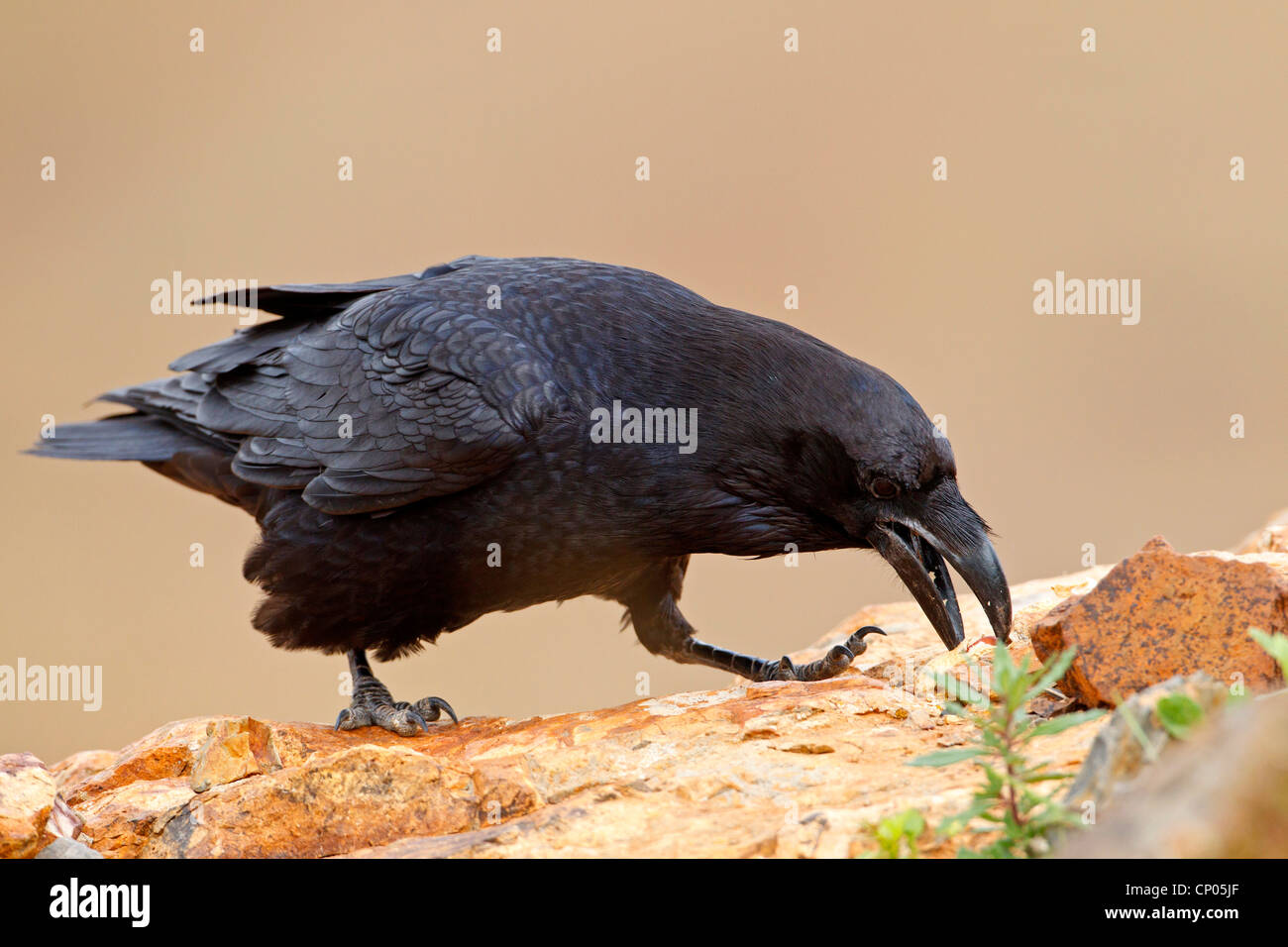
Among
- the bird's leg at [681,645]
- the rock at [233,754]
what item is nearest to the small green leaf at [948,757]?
the rock at [233,754]

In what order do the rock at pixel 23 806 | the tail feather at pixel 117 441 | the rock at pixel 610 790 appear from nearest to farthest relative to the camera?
the rock at pixel 610 790, the rock at pixel 23 806, the tail feather at pixel 117 441

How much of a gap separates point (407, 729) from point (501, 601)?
62cm

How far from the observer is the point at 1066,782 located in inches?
93.9

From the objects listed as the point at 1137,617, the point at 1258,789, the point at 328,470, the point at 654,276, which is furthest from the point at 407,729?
the point at 1258,789

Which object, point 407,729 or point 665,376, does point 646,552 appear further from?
point 407,729

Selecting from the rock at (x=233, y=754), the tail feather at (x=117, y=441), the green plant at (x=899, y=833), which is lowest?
the rock at (x=233, y=754)

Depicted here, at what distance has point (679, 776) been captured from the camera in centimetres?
310

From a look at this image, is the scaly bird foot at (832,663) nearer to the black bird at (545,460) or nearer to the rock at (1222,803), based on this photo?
the black bird at (545,460)

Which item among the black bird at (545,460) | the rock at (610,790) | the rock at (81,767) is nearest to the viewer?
the rock at (610,790)

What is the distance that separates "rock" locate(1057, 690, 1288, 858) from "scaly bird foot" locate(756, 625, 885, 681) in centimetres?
293

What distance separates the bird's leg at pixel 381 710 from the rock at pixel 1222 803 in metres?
3.30

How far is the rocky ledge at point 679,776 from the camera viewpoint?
2684mm

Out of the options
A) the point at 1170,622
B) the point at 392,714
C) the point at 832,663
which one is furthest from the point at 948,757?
the point at 392,714

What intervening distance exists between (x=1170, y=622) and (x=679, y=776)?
1.31 m
